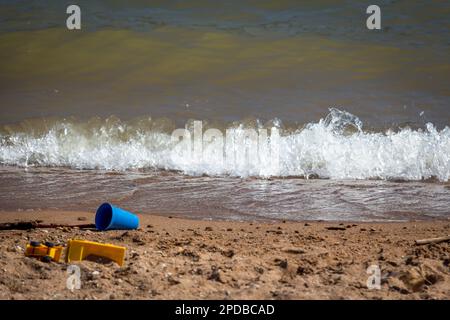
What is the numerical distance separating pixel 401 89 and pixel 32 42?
293 inches

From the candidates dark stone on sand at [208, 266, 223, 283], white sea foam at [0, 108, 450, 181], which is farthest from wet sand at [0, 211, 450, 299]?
white sea foam at [0, 108, 450, 181]

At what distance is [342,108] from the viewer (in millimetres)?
9664

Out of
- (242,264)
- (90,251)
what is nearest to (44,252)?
(90,251)

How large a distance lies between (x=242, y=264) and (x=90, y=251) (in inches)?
36.5

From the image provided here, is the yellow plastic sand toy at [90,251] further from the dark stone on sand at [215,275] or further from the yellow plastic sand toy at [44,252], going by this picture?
the dark stone on sand at [215,275]

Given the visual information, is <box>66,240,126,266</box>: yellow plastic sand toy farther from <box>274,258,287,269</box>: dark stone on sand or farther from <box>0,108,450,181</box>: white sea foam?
<box>0,108,450,181</box>: white sea foam

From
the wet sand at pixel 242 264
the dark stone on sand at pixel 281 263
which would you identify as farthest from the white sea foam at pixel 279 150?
the dark stone on sand at pixel 281 263

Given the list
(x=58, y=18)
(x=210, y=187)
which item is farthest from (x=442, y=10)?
(x=210, y=187)

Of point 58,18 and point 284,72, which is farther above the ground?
point 58,18

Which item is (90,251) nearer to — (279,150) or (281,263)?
(281,263)

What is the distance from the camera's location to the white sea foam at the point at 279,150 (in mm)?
7297

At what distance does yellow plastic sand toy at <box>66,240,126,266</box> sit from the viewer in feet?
13.0

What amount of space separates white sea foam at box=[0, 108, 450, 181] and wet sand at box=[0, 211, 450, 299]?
2.23m
